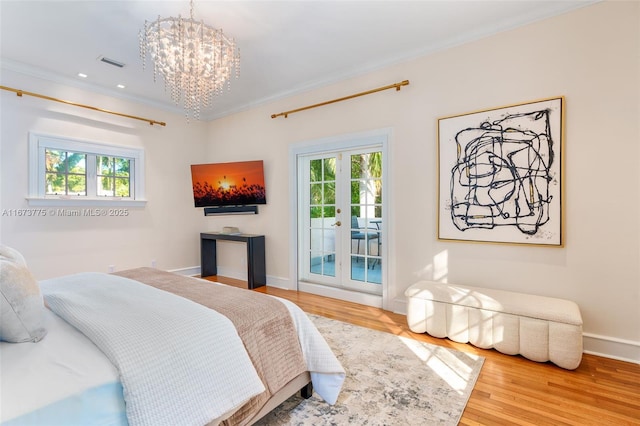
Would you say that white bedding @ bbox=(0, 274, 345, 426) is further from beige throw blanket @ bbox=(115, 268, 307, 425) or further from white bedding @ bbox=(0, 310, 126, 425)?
beige throw blanket @ bbox=(115, 268, 307, 425)

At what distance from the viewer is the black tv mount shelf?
4672mm

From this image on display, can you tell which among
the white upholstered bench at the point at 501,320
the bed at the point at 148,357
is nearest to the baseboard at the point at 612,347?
the white upholstered bench at the point at 501,320

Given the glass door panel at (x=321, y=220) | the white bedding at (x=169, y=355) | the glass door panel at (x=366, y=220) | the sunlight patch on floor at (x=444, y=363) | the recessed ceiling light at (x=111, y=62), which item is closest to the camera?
the white bedding at (x=169, y=355)

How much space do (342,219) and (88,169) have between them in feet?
11.1

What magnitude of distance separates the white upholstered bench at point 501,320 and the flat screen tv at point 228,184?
272cm

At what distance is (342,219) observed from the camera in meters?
3.92

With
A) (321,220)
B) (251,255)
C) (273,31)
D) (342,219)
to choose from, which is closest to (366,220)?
(342,219)

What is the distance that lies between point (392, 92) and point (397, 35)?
0.58 m

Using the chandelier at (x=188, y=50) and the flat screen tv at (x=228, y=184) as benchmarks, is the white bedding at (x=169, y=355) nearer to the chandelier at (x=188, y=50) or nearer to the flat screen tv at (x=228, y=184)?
the chandelier at (x=188, y=50)

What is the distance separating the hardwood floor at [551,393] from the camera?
165 centimetres

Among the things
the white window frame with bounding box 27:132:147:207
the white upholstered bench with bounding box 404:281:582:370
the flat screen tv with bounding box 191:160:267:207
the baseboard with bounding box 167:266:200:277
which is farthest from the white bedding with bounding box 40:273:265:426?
the baseboard with bounding box 167:266:200:277

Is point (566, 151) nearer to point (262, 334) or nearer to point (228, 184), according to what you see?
point (262, 334)

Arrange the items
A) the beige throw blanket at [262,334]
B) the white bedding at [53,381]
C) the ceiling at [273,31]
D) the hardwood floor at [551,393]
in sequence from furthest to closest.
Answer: the ceiling at [273,31], the hardwood floor at [551,393], the beige throw blanket at [262,334], the white bedding at [53,381]

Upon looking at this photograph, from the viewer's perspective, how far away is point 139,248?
14.4 ft
